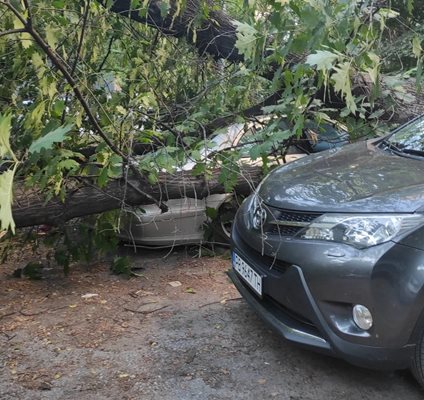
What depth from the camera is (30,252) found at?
198 inches

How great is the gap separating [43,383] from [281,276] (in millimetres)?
1454

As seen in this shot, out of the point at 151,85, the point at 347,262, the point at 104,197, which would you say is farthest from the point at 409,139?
the point at 104,197

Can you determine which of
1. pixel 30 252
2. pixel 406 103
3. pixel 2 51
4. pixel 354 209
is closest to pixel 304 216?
pixel 354 209

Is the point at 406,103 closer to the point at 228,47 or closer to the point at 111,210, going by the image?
the point at 228,47

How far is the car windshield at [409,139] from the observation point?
3370 millimetres

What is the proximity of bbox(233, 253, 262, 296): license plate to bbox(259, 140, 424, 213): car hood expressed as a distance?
0.42m

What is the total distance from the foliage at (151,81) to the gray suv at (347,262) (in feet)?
1.70

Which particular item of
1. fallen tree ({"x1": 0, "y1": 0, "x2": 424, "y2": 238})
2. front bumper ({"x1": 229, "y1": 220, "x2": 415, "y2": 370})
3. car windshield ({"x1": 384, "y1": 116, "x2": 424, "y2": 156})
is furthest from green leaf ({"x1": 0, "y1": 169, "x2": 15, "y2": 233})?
car windshield ({"x1": 384, "y1": 116, "x2": 424, "y2": 156})

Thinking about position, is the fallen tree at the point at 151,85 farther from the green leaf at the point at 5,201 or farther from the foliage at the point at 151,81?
the green leaf at the point at 5,201

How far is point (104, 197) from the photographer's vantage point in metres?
4.13

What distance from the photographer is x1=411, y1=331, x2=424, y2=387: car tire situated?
8.49ft

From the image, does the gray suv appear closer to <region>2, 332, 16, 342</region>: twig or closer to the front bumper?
the front bumper

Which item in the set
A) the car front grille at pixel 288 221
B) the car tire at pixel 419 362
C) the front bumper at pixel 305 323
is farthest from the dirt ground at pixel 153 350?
the car front grille at pixel 288 221

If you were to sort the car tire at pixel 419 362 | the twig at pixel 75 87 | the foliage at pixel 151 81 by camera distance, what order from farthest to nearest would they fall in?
the twig at pixel 75 87, the foliage at pixel 151 81, the car tire at pixel 419 362
